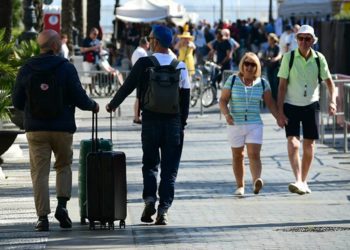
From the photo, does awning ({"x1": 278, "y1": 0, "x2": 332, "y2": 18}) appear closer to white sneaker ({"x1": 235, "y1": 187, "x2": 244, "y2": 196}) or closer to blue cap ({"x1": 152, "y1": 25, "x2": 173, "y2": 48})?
white sneaker ({"x1": 235, "y1": 187, "x2": 244, "y2": 196})

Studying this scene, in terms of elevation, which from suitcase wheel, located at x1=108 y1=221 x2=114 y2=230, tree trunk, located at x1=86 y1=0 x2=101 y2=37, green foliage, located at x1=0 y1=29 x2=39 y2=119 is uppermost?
green foliage, located at x1=0 y1=29 x2=39 y2=119

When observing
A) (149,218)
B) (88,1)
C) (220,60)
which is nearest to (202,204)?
(149,218)

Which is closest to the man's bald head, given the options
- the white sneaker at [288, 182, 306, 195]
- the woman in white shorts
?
the woman in white shorts

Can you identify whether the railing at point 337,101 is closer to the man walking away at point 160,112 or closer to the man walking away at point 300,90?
the man walking away at point 300,90

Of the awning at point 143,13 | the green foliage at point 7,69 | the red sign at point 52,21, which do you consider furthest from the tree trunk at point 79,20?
the green foliage at point 7,69

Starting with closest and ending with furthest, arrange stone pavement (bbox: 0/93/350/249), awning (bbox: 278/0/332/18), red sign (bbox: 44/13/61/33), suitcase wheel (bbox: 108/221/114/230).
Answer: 1. stone pavement (bbox: 0/93/350/249)
2. suitcase wheel (bbox: 108/221/114/230)
3. red sign (bbox: 44/13/61/33)
4. awning (bbox: 278/0/332/18)

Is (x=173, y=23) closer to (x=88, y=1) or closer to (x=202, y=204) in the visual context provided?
(x=88, y=1)

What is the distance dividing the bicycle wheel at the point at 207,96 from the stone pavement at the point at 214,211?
966cm

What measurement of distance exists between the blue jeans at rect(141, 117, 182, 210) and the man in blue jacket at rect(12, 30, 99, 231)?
0.66 meters

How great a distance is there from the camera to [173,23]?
62219mm

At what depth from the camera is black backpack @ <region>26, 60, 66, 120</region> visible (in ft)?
39.8

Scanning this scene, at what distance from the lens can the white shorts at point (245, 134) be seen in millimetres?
15078

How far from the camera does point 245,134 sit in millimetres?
15117

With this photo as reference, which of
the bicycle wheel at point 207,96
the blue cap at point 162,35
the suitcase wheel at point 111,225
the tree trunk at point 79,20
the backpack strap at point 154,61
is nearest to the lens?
the suitcase wheel at point 111,225
